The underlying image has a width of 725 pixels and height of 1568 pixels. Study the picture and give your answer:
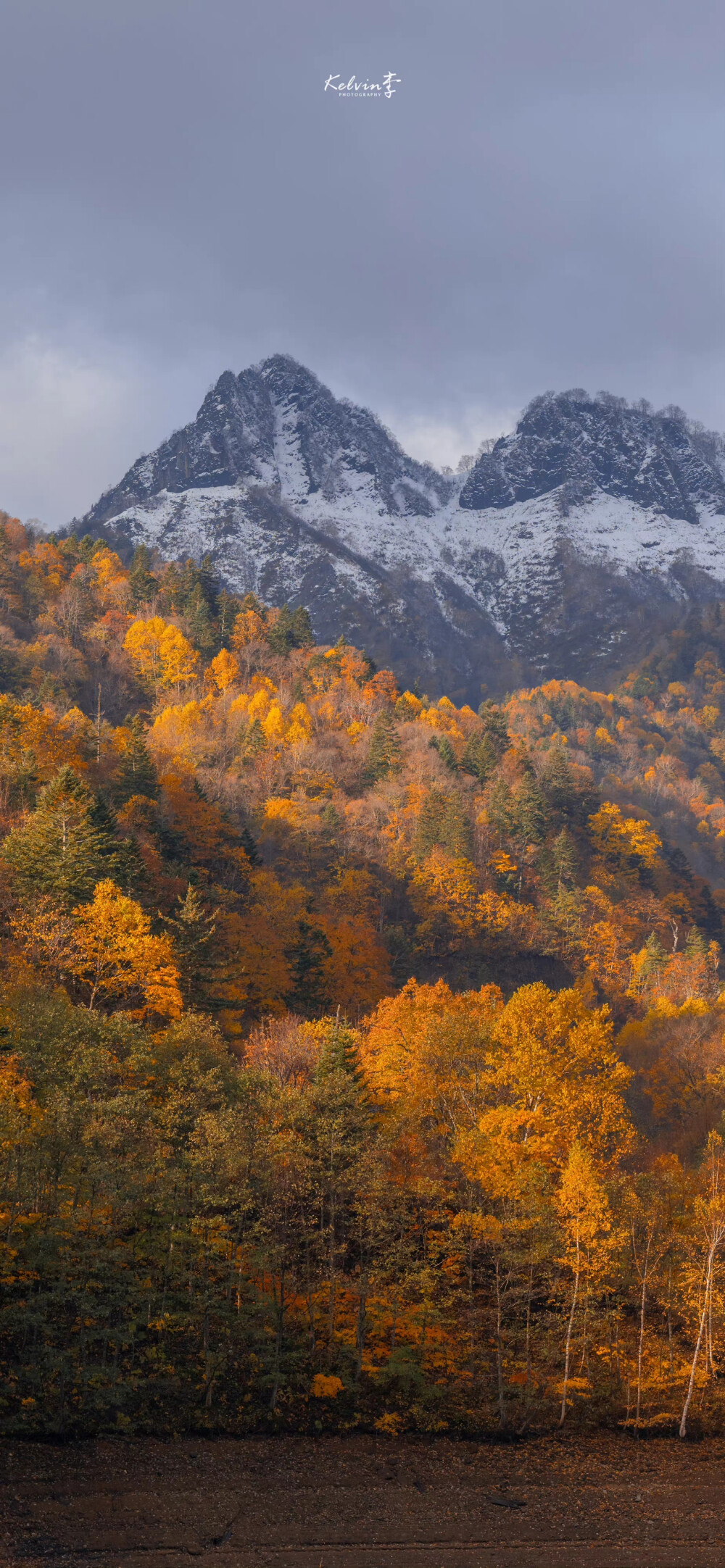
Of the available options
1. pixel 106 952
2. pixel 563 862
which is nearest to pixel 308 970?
pixel 106 952

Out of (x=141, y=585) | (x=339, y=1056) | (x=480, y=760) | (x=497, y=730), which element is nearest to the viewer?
(x=339, y=1056)

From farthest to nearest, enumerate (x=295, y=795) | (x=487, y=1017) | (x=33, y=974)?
(x=295, y=795) → (x=487, y=1017) → (x=33, y=974)

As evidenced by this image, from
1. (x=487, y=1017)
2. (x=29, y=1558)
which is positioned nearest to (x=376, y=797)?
(x=487, y=1017)

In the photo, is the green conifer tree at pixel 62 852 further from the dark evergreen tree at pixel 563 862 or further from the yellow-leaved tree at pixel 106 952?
the dark evergreen tree at pixel 563 862

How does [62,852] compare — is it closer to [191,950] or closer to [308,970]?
[191,950]

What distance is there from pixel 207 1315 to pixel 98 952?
18916 millimetres

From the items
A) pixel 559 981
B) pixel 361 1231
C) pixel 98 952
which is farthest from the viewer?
pixel 559 981

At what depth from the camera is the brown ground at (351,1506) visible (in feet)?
82.9

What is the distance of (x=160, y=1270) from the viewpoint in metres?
32.2

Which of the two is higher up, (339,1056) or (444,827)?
(444,827)

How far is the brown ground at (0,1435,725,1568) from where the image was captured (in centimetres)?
2528

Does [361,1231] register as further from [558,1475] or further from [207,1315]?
[558,1475]

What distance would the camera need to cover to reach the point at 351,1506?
93.1 ft

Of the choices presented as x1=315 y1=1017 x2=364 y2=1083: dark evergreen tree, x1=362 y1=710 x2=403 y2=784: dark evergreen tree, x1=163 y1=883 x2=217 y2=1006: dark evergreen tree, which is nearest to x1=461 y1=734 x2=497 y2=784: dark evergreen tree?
x1=362 y1=710 x2=403 y2=784: dark evergreen tree
